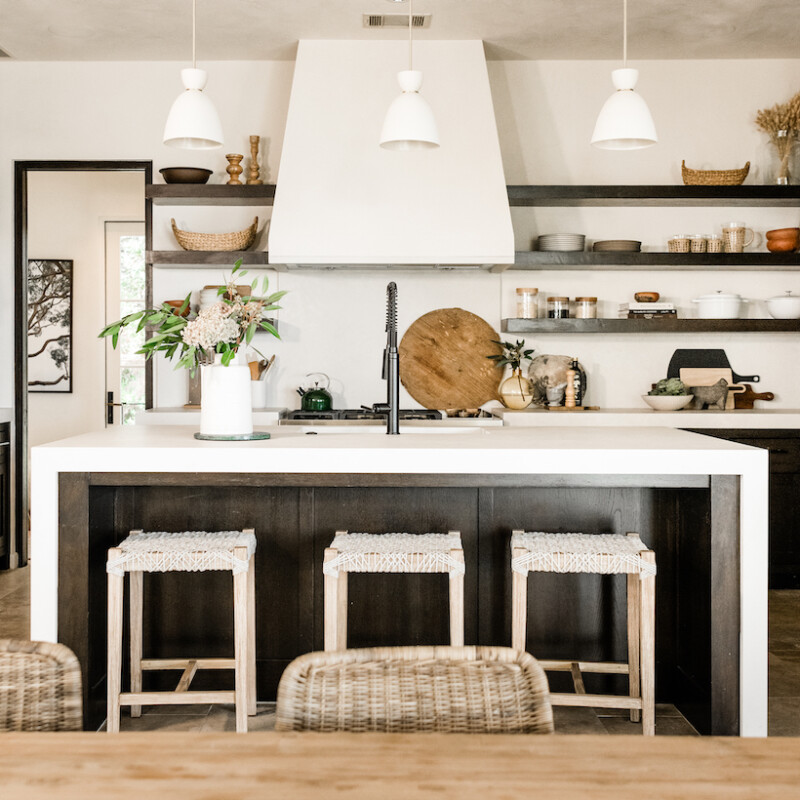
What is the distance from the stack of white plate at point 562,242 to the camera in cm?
507

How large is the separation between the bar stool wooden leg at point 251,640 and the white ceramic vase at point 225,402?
17.2 inches

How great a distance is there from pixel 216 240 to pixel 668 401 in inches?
110

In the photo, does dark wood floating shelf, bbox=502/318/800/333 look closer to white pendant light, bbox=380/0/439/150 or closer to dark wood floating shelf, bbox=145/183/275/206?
dark wood floating shelf, bbox=145/183/275/206

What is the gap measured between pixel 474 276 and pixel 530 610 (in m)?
2.79

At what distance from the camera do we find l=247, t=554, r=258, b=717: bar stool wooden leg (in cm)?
277

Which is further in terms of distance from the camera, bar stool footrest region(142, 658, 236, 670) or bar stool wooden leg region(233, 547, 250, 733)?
bar stool footrest region(142, 658, 236, 670)

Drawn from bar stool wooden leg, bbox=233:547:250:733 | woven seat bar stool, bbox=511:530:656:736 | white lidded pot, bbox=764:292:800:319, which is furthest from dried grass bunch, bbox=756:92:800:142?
bar stool wooden leg, bbox=233:547:250:733

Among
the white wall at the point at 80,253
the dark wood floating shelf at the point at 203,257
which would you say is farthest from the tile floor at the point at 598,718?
the white wall at the point at 80,253

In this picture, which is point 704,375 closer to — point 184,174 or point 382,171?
point 382,171

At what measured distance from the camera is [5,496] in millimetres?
5113

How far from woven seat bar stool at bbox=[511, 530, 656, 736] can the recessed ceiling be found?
2.98 metres

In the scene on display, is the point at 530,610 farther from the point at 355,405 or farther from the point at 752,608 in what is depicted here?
the point at 355,405

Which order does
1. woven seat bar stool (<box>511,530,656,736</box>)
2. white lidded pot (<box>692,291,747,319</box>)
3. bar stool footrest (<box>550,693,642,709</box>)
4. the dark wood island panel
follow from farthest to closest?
1. white lidded pot (<box>692,291,747,319</box>)
2. the dark wood island panel
3. bar stool footrest (<box>550,693,642,709</box>)
4. woven seat bar stool (<box>511,530,656,736</box>)

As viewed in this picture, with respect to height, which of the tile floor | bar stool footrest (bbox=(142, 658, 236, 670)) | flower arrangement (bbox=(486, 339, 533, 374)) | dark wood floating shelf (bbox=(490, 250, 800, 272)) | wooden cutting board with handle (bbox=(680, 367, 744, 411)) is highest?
dark wood floating shelf (bbox=(490, 250, 800, 272))
